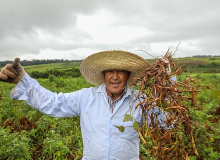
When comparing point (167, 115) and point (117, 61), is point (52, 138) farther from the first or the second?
point (167, 115)

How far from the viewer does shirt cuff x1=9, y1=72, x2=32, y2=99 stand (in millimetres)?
1484

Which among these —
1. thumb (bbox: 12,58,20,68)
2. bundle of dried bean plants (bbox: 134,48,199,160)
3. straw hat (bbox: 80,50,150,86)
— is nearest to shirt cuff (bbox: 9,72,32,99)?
thumb (bbox: 12,58,20,68)

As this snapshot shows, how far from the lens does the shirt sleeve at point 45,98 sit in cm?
150

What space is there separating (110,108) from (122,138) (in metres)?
0.32

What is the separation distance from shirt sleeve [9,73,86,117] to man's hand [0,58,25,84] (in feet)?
0.15

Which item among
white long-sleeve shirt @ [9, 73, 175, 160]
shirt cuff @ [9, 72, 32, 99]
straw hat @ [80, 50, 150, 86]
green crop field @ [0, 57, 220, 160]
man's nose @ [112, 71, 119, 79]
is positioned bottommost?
green crop field @ [0, 57, 220, 160]

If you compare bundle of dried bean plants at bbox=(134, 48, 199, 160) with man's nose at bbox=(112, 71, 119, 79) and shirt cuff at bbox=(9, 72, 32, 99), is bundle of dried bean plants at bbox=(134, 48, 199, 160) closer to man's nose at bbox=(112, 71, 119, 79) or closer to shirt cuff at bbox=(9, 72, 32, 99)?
man's nose at bbox=(112, 71, 119, 79)

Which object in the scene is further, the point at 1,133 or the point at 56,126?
the point at 56,126

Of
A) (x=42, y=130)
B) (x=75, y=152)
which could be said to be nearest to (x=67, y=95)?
(x=75, y=152)

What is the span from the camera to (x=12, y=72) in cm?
145

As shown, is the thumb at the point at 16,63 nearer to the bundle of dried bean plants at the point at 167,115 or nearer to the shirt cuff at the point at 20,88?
the shirt cuff at the point at 20,88

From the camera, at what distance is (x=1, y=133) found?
7.50ft

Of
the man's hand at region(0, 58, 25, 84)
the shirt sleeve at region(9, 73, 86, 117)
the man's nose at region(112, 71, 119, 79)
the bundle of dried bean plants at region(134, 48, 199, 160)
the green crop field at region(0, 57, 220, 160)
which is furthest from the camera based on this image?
the green crop field at region(0, 57, 220, 160)

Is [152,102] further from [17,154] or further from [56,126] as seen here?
[56,126]
